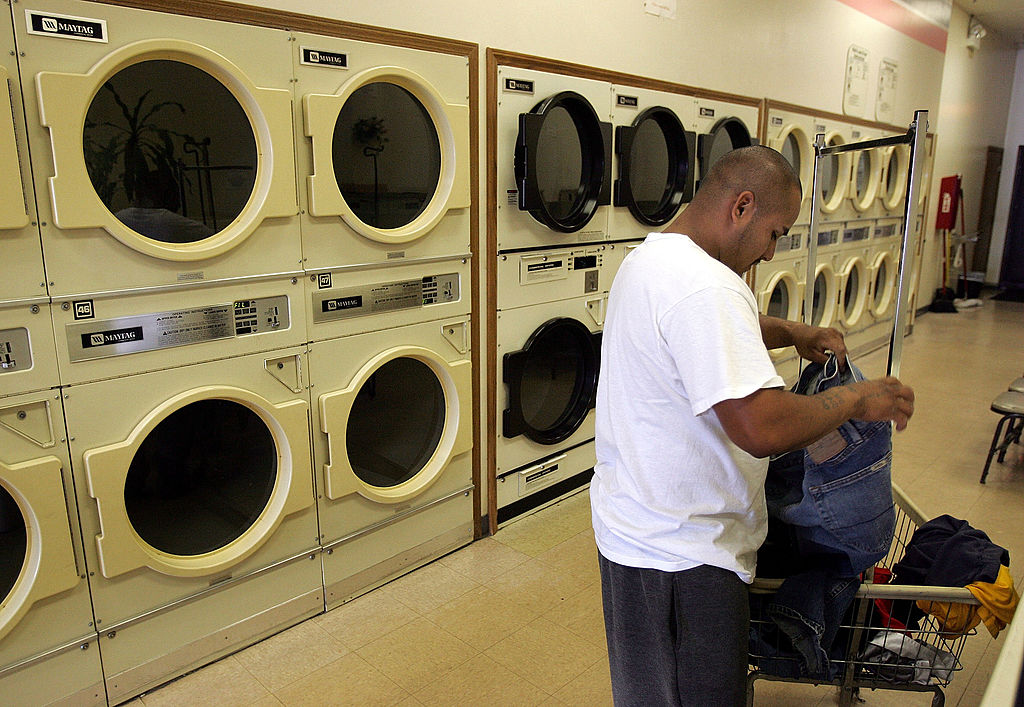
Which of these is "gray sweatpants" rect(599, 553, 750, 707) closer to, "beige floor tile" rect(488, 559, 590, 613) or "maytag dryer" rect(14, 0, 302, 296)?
"beige floor tile" rect(488, 559, 590, 613)

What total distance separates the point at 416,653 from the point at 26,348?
1.57 metres

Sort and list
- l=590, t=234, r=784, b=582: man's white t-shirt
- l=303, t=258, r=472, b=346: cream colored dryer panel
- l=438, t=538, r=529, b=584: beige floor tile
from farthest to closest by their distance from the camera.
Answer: l=438, t=538, r=529, b=584: beige floor tile, l=303, t=258, r=472, b=346: cream colored dryer panel, l=590, t=234, r=784, b=582: man's white t-shirt

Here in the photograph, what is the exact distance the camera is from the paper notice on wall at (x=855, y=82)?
19.4ft

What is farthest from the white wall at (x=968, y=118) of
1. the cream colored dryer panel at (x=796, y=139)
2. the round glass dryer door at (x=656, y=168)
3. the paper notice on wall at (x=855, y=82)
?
the round glass dryer door at (x=656, y=168)

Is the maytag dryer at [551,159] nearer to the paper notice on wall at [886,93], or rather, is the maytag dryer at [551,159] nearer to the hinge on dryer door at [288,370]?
the hinge on dryer door at [288,370]

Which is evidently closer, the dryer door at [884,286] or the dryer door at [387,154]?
the dryer door at [387,154]

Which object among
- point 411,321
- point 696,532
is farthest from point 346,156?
point 696,532

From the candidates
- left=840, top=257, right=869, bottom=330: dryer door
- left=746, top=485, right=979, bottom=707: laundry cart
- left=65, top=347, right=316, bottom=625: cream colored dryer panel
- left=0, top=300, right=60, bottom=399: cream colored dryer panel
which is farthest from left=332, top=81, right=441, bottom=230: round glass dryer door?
left=840, top=257, right=869, bottom=330: dryer door

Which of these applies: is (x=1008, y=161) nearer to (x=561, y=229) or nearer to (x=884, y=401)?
(x=561, y=229)

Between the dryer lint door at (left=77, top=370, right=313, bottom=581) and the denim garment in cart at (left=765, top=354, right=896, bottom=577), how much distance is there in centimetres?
169

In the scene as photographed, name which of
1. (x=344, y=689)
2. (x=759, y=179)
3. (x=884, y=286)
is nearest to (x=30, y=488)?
(x=344, y=689)

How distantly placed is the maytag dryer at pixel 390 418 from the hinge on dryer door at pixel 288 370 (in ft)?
0.18

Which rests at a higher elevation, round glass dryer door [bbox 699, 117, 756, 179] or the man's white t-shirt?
round glass dryer door [bbox 699, 117, 756, 179]

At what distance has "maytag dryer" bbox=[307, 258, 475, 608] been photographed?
2.63 m
